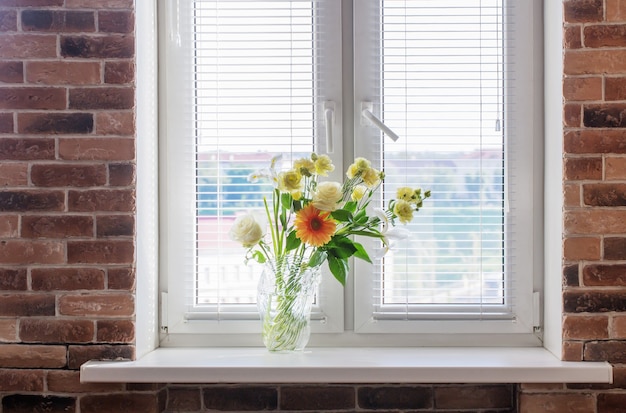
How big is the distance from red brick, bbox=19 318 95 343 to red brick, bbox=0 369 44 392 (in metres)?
0.09

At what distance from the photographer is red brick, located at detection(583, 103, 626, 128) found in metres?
1.92

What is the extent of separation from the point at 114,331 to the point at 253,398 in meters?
0.46

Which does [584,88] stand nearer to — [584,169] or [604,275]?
[584,169]

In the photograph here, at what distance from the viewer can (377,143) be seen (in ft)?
7.09

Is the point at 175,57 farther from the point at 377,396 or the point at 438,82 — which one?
the point at 377,396

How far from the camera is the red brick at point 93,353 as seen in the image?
1918 millimetres

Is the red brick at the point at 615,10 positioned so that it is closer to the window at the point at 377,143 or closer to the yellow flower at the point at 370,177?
the window at the point at 377,143

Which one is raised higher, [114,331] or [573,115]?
[573,115]

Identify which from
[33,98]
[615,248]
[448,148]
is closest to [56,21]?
[33,98]

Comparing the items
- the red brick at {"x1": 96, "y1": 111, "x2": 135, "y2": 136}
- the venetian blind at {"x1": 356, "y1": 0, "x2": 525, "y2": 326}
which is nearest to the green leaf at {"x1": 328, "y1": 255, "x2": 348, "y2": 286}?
the venetian blind at {"x1": 356, "y1": 0, "x2": 525, "y2": 326}

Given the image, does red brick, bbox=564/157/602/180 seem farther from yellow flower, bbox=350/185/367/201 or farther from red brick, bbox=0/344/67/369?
red brick, bbox=0/344/67/369

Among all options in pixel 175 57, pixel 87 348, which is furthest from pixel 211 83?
pixel 87 348

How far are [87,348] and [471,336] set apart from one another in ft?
3.81

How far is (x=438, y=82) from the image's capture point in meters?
2.14
